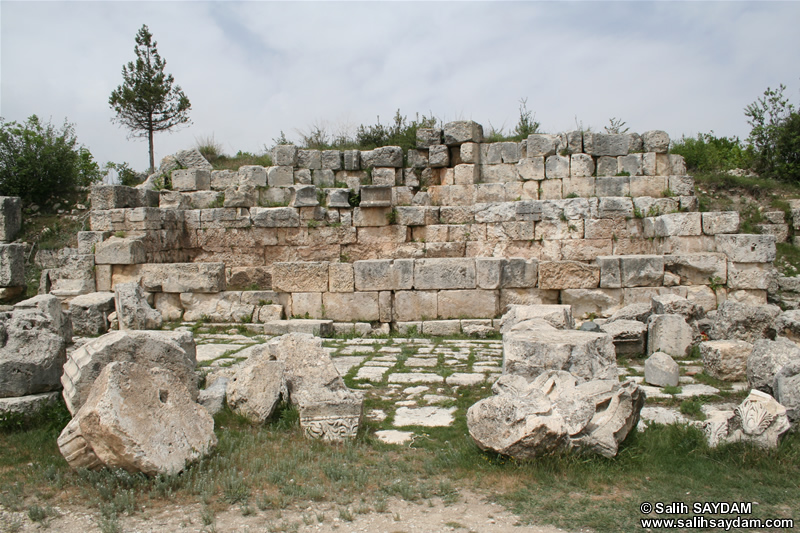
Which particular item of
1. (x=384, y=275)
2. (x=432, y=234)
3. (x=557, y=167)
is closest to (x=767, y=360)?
(x=384, y=275)

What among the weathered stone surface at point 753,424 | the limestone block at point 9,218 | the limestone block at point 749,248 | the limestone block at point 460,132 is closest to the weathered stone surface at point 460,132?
the limestone block at point 460,132

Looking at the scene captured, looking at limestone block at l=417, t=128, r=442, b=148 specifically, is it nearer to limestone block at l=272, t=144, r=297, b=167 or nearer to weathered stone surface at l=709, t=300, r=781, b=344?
limestone block at l=272, t=144, r=297, b=167

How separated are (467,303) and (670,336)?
11.3 feet

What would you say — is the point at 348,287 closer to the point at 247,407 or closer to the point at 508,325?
the point at 508,325

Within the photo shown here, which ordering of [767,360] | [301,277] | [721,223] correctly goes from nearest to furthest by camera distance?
[767,360] < [301,277] < [721,223]

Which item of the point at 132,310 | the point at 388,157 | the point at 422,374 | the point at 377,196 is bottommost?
the point at 422,374

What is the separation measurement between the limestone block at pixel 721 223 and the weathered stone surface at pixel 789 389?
6.18 metres

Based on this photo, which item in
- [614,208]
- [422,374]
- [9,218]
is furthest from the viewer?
[9,218]

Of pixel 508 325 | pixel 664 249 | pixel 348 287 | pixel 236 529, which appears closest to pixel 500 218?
pixel 664 249

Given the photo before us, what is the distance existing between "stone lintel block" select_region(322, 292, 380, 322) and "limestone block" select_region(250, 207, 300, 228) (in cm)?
338

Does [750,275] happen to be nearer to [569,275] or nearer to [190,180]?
[569,275]

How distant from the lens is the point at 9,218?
44.8ft

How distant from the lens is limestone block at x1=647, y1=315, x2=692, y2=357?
753 centimetres

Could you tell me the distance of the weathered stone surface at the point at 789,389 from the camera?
15.2ft
